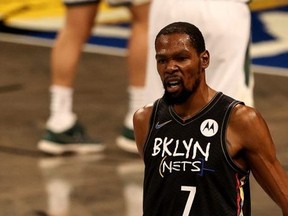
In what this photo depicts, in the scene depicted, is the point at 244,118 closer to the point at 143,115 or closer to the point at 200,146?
the point at 200,146

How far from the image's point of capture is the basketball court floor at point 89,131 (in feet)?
19.4

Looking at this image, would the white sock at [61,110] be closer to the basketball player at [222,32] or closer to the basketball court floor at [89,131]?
the basketball court floor at [89,131]

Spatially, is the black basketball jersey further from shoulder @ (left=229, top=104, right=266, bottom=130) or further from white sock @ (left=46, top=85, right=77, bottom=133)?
white sock @ (left=46, top=85, right=77, bottom=133)

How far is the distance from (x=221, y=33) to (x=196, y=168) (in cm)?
157

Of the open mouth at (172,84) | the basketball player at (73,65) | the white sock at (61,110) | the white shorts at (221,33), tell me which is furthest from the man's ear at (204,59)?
the white sock at (61,110)

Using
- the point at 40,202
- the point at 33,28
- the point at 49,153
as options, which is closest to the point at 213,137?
the point at 40,202

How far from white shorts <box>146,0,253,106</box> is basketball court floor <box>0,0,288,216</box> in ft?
3.42

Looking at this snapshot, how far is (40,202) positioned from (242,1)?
1662 mm

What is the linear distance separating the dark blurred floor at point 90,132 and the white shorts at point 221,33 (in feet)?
3.36

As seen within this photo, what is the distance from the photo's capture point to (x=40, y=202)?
592 centimetres

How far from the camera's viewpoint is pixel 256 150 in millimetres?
3424

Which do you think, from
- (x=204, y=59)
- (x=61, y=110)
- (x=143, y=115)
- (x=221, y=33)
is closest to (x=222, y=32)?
(x=221, y=33)

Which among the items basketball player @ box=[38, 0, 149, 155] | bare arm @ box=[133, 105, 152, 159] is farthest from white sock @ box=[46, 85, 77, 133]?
bare arm @ box=[133, 105, 152, 159]

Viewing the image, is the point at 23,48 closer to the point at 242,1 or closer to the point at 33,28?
the point at 33,28
